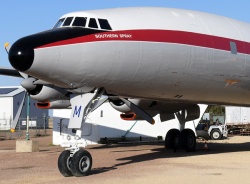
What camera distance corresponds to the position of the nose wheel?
13523 mm

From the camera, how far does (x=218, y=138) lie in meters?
36.9

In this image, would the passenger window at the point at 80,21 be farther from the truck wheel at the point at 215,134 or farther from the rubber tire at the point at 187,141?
the truck wheel at the point at 215,134

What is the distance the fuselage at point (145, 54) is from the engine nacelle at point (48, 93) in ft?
17.0

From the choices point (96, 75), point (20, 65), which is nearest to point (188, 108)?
point (96, 75)

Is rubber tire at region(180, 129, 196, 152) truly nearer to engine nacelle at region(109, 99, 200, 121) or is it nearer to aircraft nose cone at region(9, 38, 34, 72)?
engine nacelle at region(109, 99, 200, 121)

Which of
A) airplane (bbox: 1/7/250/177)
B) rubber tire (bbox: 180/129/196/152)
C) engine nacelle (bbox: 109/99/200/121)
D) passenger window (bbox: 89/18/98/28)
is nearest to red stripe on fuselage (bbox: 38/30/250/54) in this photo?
airplane (bbox: 1/7/250/177)

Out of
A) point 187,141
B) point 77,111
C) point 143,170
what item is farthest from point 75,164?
point 187,141

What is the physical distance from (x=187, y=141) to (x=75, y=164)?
9.86 m

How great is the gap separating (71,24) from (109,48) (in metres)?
1.48

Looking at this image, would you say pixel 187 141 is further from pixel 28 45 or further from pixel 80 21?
pixel 28 45

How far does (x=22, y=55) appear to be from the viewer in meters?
12.5

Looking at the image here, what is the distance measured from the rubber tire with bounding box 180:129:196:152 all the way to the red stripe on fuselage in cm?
602

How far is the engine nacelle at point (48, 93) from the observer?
66.3ft

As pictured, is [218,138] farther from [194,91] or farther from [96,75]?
[96,75]
